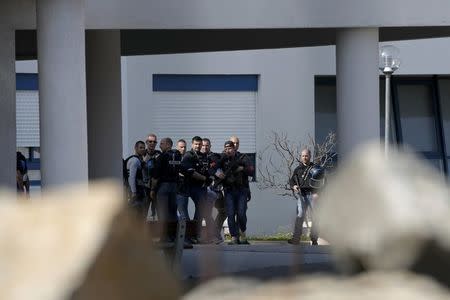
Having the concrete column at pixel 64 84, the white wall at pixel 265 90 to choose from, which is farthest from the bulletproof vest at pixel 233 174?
the white wall at pixel 265 90

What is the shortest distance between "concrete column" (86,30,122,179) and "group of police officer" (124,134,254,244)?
1012mm

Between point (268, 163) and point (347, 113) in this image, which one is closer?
point (347, 113)

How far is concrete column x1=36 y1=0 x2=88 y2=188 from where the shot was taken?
10.4m

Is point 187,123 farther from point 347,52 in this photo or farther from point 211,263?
point 211,263

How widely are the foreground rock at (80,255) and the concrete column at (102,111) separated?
13.1 meters

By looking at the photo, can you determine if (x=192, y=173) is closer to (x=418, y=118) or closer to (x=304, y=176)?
(x=304, y=176)

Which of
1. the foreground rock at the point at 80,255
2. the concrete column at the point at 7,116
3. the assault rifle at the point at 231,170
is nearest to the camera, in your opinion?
the foreground rock at the point at 80,255

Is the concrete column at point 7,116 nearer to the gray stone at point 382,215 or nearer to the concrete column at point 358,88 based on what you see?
the concrete column at point 358,88

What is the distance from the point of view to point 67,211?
5.80 feet

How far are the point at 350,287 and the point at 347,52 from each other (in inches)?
401

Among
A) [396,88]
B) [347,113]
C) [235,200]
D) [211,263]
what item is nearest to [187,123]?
[396,88]

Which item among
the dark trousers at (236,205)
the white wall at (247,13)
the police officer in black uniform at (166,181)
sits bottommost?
the dark trousers at (236,205)

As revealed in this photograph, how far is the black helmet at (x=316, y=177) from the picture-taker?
16.4 m

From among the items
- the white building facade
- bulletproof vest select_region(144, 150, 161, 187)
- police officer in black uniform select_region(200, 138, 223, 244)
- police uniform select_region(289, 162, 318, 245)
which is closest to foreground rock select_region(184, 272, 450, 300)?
the white building facade
